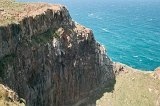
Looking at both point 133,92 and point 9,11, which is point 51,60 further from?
point 133,92

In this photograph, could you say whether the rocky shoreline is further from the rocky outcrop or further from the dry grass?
the rocky outcrop

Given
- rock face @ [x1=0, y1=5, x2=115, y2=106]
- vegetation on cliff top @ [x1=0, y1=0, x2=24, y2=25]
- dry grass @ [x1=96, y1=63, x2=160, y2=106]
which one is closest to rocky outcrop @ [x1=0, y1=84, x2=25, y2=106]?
rock face @ [x1=0, y1=5, x2=115, y2=106]

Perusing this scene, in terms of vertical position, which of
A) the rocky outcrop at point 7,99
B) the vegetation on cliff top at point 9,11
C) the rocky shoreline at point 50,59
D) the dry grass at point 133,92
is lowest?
the dry grass at point 133,92

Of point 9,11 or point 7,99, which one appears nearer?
point 7,99

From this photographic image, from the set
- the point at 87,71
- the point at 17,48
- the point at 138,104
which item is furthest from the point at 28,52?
the point at 138,104

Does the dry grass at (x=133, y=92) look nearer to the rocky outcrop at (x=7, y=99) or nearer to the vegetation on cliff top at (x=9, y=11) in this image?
the vegetation on cliff top at (x=9, y=11)

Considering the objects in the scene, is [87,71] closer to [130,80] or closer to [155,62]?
[130,80]

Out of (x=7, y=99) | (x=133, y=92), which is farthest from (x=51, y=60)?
(x=7, y=99)

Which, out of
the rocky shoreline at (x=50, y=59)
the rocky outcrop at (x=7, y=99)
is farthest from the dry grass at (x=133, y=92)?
the rocky outcrop at (x=7, y=99)

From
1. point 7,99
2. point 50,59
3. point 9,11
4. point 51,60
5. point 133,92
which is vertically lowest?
point 133,92
